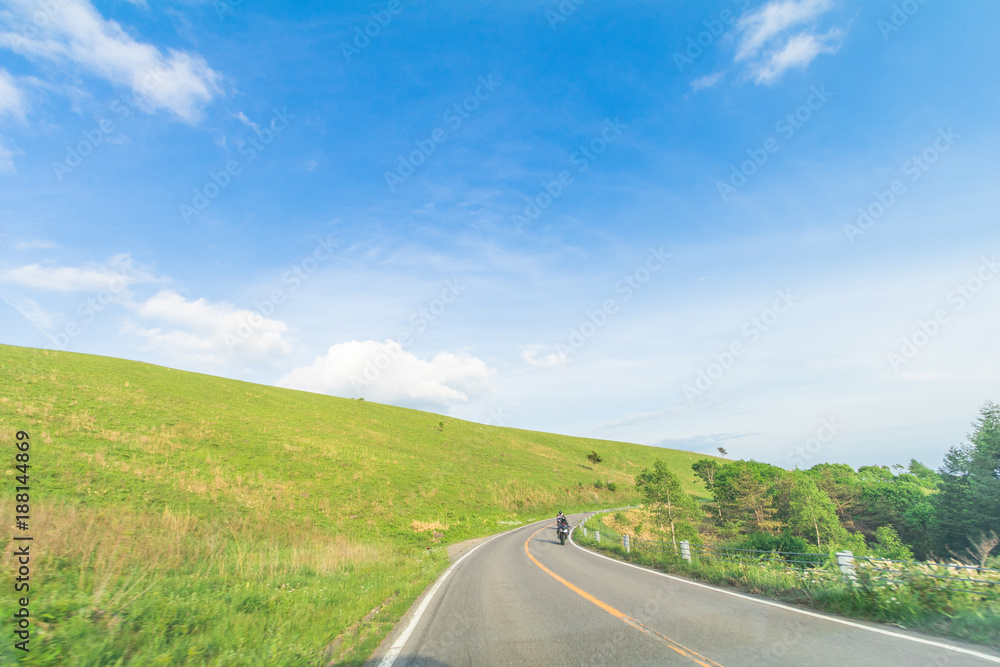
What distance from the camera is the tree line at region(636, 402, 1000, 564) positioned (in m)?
38.9

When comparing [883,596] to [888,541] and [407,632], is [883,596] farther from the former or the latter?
[888,541]

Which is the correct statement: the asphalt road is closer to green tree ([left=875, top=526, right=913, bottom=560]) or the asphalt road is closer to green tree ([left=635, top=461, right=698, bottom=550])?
green tree ([left=635, top=461, right=698, bottom=550])

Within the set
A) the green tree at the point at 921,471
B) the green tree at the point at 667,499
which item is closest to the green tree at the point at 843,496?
the green tree at the point at 921,471

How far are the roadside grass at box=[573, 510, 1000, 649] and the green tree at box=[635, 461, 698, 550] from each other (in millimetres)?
Answer: 27482

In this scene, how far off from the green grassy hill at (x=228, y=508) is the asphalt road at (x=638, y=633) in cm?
121

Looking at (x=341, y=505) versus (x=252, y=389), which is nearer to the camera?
(x=341, y=505)

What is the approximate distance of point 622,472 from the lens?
278 feet

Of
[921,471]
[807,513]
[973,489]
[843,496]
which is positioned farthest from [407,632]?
[921,471]

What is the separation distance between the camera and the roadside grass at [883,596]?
5.60 meters

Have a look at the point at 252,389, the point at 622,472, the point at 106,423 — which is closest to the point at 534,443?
the point at 622,472

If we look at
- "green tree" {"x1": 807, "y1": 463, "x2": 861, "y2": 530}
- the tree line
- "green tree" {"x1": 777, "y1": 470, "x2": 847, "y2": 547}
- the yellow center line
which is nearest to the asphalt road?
the yellow center line

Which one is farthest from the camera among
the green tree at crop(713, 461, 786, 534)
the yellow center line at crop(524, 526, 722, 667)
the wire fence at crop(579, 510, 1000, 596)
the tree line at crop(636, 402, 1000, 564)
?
the green tree at crop(713, 461, 786, 534)

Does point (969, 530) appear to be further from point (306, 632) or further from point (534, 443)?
point (306, 632)

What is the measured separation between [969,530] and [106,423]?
79668 mm
